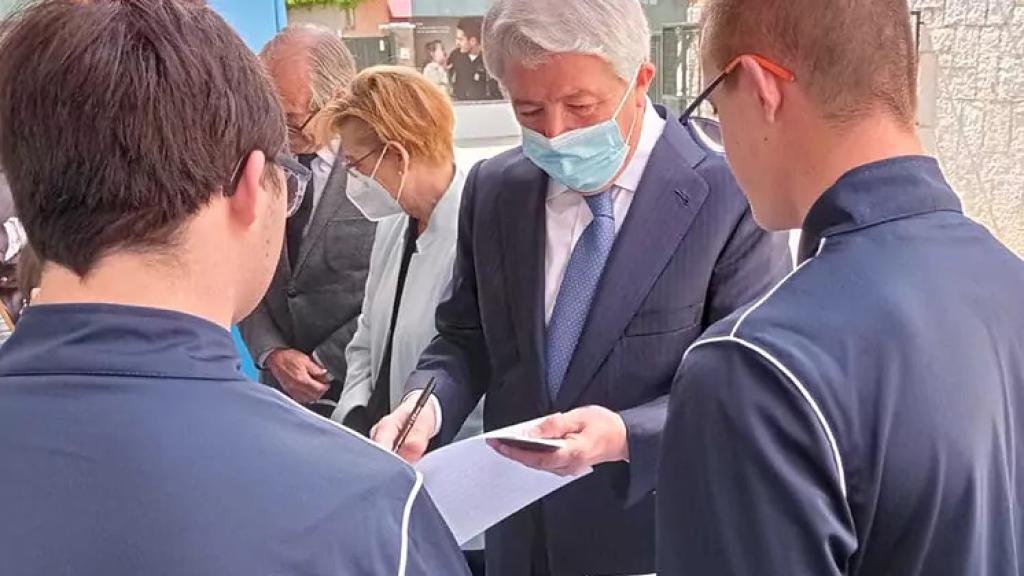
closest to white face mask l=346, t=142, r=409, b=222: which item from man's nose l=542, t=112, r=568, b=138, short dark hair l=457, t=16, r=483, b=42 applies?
man's nose l=542, t=112, r=568, b=138

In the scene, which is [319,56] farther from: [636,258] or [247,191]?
[247,191]

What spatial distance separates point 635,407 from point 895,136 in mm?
713

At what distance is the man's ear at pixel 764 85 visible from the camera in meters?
0.92

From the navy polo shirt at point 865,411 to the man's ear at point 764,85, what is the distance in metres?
0.10

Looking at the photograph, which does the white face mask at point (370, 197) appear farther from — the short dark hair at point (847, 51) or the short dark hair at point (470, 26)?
the short dark hair at point (847, 51)

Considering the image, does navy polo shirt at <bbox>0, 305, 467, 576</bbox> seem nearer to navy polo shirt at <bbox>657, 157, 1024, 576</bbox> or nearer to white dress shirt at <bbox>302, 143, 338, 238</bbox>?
navy polo shirt at <bbox>657, 157, 1024, 576</bbox>

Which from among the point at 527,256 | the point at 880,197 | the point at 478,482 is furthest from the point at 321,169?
the point at 880,197

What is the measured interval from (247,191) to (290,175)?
169 millimetres

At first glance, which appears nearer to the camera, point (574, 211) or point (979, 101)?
point (574, 211)

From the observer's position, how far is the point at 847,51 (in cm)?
88

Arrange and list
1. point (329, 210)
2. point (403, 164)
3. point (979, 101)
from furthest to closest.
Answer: point (979, 101), point (329, 210), point (403, 164)

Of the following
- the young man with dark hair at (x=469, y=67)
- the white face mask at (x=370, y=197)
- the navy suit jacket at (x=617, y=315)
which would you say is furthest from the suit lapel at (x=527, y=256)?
the young man with dark hair at (x=469, y=67)

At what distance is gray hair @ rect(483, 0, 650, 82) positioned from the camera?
59.6 inches

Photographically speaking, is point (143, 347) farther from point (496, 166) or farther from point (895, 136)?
point (496, 166)
